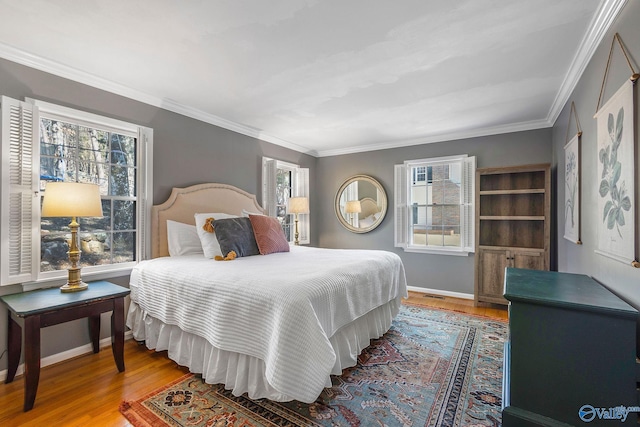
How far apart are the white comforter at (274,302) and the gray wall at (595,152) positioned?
1.51 meters

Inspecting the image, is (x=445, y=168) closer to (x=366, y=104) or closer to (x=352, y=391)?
(x=366, y=104)

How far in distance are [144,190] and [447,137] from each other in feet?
13.5

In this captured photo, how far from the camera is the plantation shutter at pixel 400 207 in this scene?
4.71m

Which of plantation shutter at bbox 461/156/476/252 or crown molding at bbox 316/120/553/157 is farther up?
crown molding at bbox 316/120/553/157

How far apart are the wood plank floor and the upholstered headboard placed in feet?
3.40

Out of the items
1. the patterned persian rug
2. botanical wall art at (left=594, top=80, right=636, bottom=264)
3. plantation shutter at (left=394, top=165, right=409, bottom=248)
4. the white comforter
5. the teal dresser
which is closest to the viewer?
the teal dresser

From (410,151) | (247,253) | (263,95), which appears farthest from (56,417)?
(410,151)

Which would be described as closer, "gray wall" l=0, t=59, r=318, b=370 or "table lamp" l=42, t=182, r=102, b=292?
"table lamp" l=42, t=182, r=102, b=292

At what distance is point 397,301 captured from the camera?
10.4 ft

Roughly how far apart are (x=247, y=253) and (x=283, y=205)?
2.03 m

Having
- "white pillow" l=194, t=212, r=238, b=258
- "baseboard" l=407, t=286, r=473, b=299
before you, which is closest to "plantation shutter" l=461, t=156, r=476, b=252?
"baseboard" l=407, t=286, r=473, b=299

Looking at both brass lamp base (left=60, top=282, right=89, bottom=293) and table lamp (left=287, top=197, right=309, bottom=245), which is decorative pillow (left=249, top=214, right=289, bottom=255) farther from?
brass lamp base (left=60, top=282, right=89, bottom=293)

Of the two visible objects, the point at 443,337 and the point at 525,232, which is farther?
the point at 525,232

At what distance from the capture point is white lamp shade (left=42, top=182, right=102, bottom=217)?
6.75 feet
